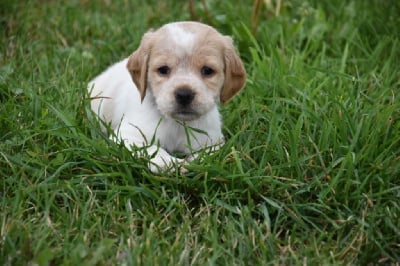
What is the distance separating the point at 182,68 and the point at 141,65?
15.7 inches

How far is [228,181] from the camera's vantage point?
16.9 ft

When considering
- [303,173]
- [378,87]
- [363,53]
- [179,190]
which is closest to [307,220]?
[303,173]

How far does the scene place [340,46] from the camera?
8000 millimetres

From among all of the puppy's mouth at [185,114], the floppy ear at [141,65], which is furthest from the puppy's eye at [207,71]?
the floppy ear at [141,65]

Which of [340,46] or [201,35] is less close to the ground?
[201,35]

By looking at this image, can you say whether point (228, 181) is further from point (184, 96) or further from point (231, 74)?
point (231, 74)

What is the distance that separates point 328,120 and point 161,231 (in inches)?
72.2

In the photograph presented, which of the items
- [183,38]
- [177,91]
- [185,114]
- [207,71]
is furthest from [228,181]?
[183,38]

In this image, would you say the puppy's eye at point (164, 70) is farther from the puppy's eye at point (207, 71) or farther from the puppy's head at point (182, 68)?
the puppy's eye at point (207, 71)

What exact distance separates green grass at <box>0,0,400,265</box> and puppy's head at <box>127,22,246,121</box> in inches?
17.9

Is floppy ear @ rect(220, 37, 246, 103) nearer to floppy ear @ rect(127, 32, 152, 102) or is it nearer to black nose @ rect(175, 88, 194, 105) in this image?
black nose @ rect(175, 88, 194, 105)

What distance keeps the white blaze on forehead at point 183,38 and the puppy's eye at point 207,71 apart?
0.21 meters

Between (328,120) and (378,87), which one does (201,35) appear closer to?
(328,120)

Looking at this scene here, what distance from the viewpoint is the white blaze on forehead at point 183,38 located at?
5.39m
